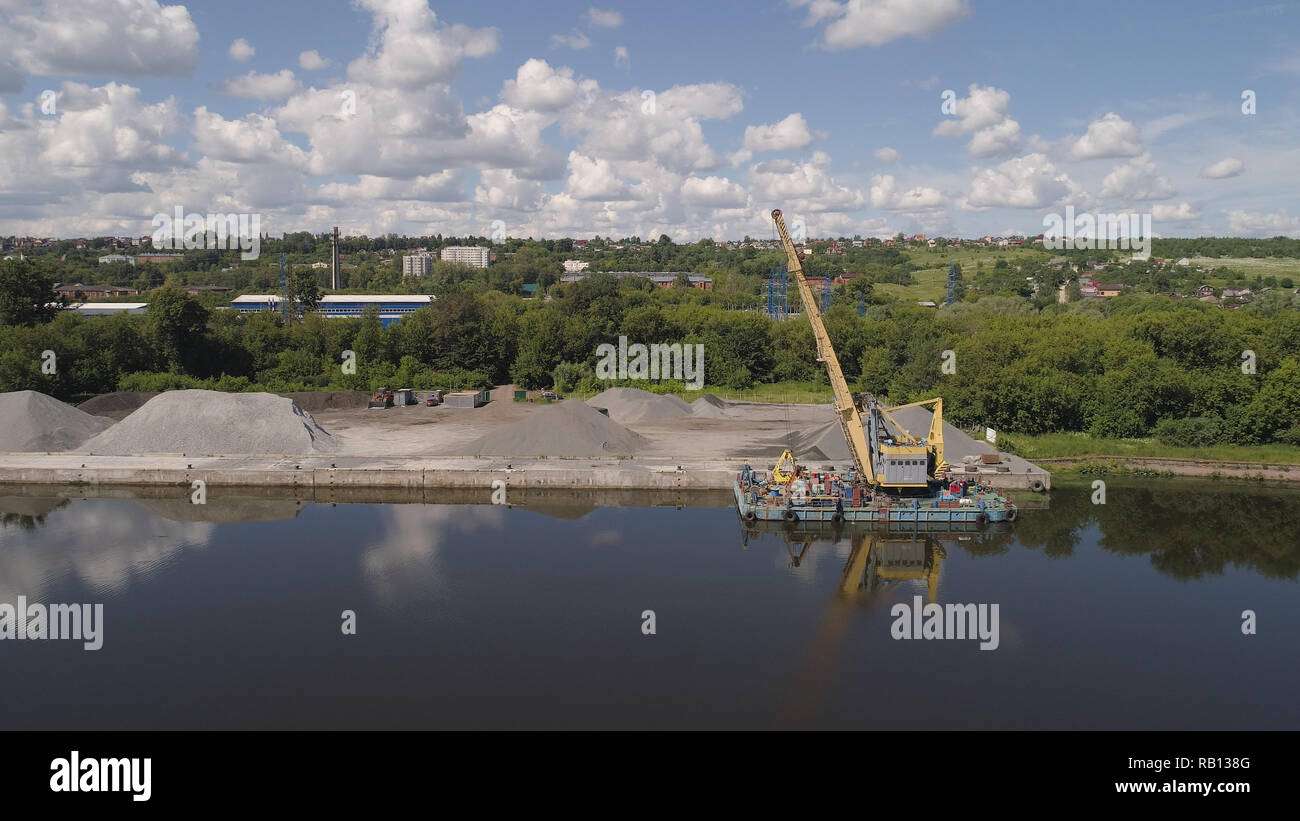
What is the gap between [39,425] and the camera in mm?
43469

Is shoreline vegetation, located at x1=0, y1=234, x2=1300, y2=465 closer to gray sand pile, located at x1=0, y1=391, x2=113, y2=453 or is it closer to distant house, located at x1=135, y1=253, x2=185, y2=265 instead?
gray sand pile, located at x1=0, y1=391, x2=113, y2=453

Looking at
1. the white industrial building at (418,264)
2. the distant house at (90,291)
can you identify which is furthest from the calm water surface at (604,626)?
the white industrial building at (418,264)

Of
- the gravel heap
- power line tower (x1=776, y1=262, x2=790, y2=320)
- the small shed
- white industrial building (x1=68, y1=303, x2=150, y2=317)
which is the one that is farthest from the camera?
power line tower (x1=776, y1=262, x2=790, y2=320)

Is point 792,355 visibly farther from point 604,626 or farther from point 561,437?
point 604,626

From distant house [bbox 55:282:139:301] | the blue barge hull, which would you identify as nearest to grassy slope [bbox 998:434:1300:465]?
the blue barge hull

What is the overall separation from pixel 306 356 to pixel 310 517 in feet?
110

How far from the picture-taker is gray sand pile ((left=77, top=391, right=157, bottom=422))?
5181cm

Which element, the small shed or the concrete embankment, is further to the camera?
the small shed

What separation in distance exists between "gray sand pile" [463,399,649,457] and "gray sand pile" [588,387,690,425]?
9.49 meters

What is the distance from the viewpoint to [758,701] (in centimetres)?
1916

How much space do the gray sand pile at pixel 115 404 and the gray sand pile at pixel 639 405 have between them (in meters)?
27.9
